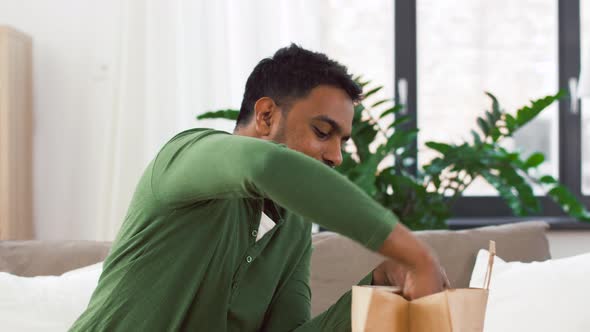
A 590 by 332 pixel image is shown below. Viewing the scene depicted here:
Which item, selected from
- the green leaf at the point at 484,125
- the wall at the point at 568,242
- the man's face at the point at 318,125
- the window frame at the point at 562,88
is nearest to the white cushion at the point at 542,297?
the man's face at the point at 318,125

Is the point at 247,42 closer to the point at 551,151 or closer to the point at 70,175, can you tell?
the point at 70,175

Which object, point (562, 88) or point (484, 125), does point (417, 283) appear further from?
point (562, 88)

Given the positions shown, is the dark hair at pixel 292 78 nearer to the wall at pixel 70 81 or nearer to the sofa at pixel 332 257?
the sofa at pixel 332 257

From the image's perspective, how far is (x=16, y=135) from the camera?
8.70ft

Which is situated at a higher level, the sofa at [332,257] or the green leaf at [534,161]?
the green leaf at [534,161]

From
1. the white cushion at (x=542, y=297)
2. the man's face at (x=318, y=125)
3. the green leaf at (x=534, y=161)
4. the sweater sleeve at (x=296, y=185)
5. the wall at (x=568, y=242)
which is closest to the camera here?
the sweater sleeve at (x=296, y=185)

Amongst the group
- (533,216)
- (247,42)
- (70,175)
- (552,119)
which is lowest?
(533,216)

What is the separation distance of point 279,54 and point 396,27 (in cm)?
183

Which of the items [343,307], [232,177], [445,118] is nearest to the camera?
[232,177]

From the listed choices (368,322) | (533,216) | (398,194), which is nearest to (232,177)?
(368,322)

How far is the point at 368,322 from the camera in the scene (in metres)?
0.82

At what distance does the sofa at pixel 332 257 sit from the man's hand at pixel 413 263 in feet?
2.76

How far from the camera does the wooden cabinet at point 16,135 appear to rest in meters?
2.57

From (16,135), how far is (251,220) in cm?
178
